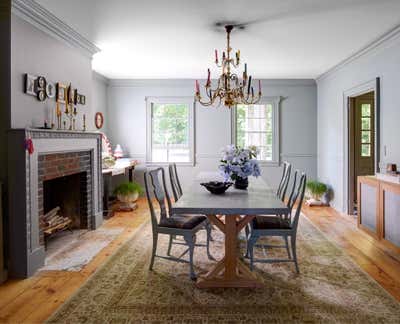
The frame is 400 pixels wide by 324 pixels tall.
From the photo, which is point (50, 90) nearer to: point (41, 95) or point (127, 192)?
point (41, 95)

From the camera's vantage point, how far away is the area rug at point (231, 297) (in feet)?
8.19

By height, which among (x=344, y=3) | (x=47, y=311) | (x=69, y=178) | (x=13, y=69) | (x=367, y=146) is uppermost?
(x=344, y=3)

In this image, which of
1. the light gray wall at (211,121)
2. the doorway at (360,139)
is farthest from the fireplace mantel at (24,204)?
the doorway at (360,139)

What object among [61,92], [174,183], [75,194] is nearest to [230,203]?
[174,183]

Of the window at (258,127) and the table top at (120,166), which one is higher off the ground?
the window at (258,127)

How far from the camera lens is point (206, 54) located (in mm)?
5449

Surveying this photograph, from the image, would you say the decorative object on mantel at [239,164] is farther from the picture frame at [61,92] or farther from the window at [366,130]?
the window at [366,130]


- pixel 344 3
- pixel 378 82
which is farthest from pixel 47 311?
pixel 378 82

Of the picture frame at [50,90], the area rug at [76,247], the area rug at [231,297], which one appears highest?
the picture frame at [50,90]

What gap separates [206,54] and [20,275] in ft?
12.4

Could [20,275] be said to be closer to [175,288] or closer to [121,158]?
[175,288]

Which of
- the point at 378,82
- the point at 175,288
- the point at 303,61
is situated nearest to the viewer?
the point at 175,288

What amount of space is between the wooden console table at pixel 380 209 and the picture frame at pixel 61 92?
12.2 feet

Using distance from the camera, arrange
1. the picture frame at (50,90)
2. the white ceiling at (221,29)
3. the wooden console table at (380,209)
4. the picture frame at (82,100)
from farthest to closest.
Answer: the picture frame at (82,100), the picture frame at (50,90), the wooden console table at (380,209), the white ceiling at (221,29)
